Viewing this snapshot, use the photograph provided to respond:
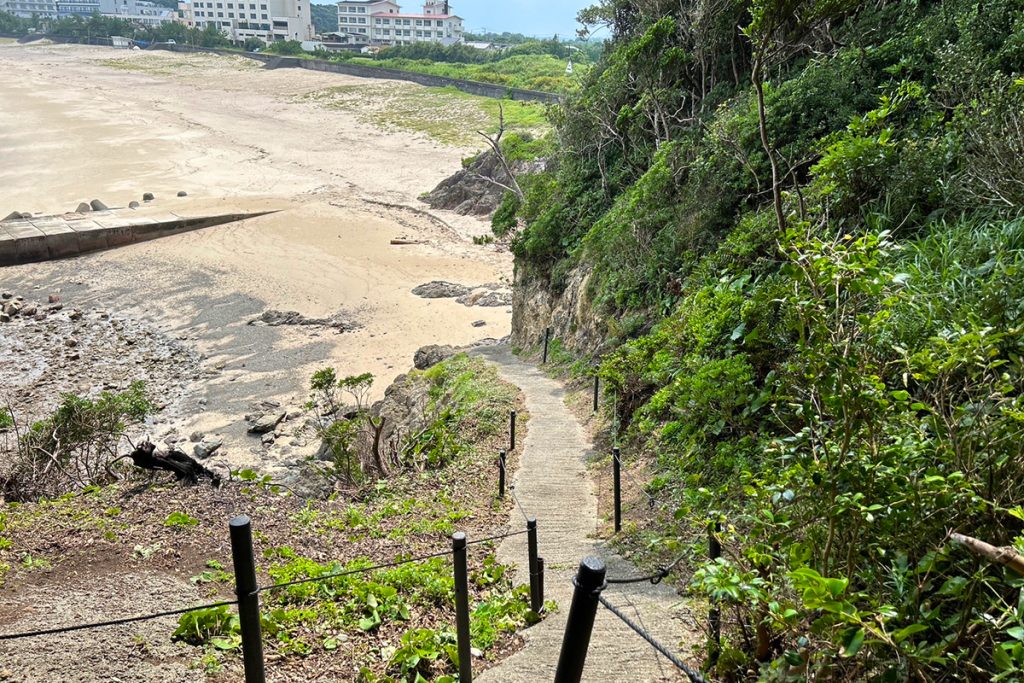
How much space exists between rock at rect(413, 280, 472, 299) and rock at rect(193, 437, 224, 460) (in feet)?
38.8

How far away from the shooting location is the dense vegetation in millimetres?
3260

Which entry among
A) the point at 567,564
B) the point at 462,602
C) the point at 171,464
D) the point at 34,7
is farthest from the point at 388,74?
the point at 34,7

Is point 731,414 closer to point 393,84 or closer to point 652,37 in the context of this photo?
point 652,37

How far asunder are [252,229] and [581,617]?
115 feet

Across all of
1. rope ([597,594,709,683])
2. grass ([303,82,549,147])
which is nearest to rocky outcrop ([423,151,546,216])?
grass ([303,82,549,147])

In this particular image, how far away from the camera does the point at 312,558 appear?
7.45m

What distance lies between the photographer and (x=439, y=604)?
6176 mm

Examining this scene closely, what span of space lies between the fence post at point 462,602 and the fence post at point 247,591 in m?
1.01

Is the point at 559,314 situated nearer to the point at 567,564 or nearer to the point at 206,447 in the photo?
the point at 206,447

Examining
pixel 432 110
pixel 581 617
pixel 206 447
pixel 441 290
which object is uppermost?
pixel 432 110

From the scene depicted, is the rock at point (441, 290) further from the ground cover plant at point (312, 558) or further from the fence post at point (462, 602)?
the fence post at point (462, 602)

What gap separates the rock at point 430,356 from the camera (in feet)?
63.4

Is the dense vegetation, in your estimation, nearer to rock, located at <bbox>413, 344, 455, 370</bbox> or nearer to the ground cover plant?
the ground cover plant

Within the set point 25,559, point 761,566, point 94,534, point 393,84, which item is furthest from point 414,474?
point 393,84
